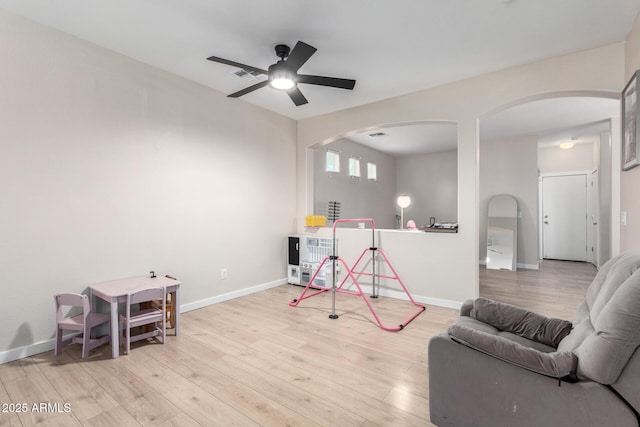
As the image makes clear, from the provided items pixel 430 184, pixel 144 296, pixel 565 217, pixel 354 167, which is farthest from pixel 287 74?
pixel 565 217

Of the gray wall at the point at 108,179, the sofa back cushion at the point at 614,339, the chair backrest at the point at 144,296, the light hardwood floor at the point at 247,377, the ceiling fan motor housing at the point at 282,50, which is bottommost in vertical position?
the light hardwood floor at the point at 247,377

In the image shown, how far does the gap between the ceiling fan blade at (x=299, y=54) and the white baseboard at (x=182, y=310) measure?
289 cm

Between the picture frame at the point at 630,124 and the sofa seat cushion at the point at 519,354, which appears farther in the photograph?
the picture frame at the point at 630,124

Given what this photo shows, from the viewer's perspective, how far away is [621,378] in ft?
3.89

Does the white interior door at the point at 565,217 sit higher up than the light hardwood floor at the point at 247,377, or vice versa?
the white interior door at the point at 565,217

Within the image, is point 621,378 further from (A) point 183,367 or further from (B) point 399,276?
(B) point 399,276

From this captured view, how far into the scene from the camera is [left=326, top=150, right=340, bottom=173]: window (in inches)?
246

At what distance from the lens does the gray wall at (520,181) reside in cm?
638

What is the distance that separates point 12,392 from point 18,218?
1.30 meters

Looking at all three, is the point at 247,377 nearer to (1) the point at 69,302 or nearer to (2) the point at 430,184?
(1) the point at 69,302

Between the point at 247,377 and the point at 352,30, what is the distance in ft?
9.59

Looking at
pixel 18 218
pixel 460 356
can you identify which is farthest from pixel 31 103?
pixel 460 356

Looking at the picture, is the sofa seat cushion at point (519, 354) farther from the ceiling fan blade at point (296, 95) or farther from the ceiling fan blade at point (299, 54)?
the ceiling fan blade at point (296, 95)

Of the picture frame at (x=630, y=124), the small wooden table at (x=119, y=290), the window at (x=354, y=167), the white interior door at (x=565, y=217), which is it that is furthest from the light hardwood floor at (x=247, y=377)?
the white interior door at (x=565, y=217)
